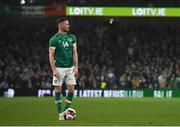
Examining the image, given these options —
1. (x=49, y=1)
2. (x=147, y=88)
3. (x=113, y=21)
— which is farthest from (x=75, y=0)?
(x=147, y=88)

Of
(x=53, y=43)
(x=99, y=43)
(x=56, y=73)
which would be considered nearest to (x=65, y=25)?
(x=53, y=43)

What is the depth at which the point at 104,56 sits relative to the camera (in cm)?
3909

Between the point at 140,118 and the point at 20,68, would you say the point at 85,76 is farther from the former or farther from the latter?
the point at 140,118

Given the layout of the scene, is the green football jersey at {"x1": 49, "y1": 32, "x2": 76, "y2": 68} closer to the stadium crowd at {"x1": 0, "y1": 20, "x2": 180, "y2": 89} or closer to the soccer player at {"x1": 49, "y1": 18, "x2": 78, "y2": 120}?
the soccer player at {"x1": 49, "y1": 18, "x2": 78, "y2": 120}

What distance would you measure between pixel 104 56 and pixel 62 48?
80.6 ft

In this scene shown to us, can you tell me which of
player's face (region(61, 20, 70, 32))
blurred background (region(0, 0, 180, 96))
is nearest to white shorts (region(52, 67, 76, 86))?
player's face (region(61, 20, 70, 32))

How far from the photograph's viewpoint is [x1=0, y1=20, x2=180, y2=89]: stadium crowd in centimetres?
3525

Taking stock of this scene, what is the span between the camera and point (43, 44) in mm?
40500

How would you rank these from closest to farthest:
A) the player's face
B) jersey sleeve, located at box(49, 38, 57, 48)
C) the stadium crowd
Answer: the player's face < jersey sleeve, located at box(49, 38, 57, 48) < the stadium crowd

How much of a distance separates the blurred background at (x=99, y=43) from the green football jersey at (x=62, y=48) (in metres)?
19.1

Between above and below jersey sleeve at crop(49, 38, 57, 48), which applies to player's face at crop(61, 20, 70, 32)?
above

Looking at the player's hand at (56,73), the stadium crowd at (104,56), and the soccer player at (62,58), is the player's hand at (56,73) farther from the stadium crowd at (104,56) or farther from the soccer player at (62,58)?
the stadium crowd at (104,56)

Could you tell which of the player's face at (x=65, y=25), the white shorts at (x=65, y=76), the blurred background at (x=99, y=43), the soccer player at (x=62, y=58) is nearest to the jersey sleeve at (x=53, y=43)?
the soccer player at (x=62, y=58)

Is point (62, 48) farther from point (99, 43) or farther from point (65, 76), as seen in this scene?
point (99, 43)
